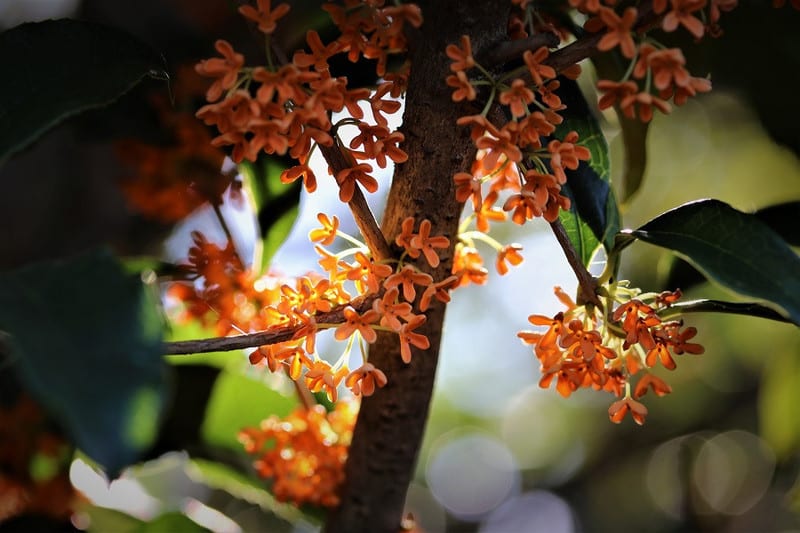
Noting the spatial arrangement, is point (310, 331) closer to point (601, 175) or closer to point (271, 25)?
point (271, 25)

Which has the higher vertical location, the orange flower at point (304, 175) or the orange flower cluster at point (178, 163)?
the orange flower at point (304, 175)

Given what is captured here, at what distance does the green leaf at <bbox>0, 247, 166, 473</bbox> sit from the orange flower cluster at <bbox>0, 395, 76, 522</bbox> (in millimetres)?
725

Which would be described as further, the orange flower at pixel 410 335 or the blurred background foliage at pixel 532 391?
the blurred background foliage at pixel 532 391

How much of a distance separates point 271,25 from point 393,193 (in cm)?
18

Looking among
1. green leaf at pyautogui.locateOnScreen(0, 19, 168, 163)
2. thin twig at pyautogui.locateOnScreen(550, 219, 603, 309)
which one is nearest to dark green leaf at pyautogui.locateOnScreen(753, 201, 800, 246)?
thin twig at pyautogui.locateOnScreen(550, 219, 603, 309)

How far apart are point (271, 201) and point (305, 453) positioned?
0.30 meters

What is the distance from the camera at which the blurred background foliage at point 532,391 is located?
107 centimetres

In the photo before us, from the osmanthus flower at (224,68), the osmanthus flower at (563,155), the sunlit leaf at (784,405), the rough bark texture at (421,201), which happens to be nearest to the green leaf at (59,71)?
the osmanthus flower at (224,68)

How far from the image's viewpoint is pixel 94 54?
635 millimetres

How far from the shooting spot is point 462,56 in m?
0.58

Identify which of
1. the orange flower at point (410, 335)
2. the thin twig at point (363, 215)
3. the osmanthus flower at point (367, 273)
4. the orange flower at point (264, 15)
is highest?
the orange flower at point (264, 15)

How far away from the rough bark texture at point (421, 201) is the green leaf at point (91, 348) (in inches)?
10.5

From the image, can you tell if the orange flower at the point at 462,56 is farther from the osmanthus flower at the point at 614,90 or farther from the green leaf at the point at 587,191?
the green leaf at the point at 587,191

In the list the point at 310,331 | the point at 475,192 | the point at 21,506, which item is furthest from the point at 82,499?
the point at 475,192
